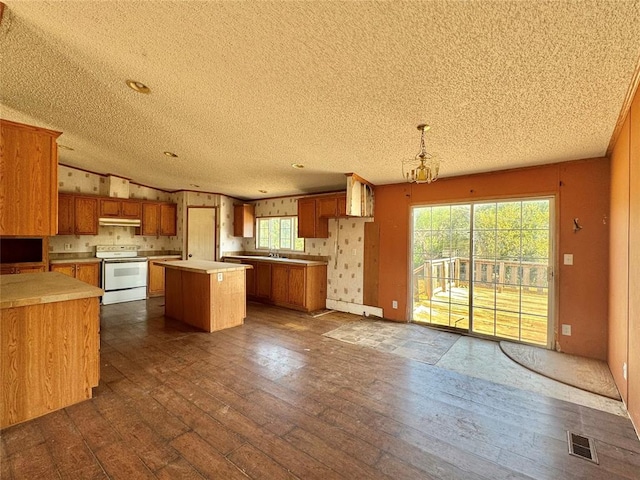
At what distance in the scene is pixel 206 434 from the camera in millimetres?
1943

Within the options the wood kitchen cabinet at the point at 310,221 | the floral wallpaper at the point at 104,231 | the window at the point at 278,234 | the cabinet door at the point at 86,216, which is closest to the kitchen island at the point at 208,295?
the wood kitchen cabinet at the point at 310,221

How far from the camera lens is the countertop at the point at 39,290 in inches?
80.2

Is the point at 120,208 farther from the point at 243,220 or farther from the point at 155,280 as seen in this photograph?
the point at 243,220

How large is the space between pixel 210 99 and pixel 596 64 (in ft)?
8.72

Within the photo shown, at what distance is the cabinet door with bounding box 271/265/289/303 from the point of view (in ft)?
18.3

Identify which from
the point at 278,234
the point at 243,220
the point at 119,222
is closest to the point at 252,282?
the point at 278,234

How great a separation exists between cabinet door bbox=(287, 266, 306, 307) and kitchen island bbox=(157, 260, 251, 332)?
1.18m

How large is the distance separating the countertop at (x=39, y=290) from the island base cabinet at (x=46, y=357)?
7cm

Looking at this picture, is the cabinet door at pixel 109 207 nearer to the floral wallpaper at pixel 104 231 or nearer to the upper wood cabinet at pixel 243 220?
the floral wallpaper at pixel 104 231

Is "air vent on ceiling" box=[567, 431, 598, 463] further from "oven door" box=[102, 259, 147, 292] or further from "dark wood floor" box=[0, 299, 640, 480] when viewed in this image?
"oven door" box=[102, 259, 147, 292]

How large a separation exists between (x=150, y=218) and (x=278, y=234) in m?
2.92

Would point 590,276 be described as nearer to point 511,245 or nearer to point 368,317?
point 511,245

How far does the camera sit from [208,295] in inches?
159

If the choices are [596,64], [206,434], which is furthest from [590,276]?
[206,434]
